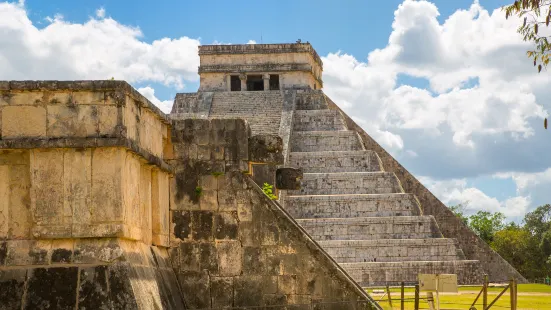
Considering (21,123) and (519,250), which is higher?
(21,123)

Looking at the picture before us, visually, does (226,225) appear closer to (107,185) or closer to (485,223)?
(107,185)

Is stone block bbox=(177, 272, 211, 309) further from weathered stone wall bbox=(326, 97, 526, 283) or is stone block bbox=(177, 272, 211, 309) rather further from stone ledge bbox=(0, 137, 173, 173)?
weathered stone wall bbox=(326, 97, 526, 283)

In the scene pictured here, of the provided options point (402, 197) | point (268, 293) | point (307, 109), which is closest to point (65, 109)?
point (268, 293)

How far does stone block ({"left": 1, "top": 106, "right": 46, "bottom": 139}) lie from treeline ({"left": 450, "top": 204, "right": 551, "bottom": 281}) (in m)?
42.1

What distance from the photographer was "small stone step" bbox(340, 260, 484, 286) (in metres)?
27.5

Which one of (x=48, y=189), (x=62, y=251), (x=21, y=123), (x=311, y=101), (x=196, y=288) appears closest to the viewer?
(x=62, y=251)

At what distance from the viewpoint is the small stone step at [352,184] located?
32594 mm

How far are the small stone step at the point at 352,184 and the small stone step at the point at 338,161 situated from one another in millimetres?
1422

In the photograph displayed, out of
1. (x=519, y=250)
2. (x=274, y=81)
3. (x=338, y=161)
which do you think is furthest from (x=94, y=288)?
(x=519, y=250)

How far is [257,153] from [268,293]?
5.24ft

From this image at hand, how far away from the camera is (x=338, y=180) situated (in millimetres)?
32719

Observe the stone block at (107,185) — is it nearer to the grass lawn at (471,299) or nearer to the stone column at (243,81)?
the grass lawn at (471,299)

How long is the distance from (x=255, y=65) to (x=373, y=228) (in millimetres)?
15038

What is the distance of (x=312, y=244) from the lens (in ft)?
33.9
